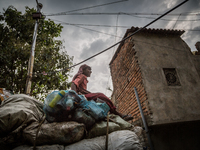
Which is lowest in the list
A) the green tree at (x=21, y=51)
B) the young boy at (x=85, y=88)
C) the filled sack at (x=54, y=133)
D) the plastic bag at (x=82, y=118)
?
the filled sack at (x=54, y=133)

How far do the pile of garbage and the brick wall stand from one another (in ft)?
9.33

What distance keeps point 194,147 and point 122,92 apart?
329cm

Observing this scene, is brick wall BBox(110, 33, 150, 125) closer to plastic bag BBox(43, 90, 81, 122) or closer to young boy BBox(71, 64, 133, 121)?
young boy BBox(71, 64, 133, 121)

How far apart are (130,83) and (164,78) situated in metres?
1.33

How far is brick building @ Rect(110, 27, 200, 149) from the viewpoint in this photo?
3.81 meters

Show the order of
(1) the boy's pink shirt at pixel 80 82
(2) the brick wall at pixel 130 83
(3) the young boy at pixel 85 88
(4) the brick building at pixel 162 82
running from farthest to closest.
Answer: (2) the brick wall at pixel 130 83 < (4) the brick building at pixel 162 82 < (1) the boy's pink shirt at pixel 80 82 < (3) the young boy at pixel 85 88

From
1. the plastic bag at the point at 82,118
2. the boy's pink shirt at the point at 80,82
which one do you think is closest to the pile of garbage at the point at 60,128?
the plastic bag at the point at 82,118

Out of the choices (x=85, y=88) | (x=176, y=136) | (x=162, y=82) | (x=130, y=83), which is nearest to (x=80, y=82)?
(x=85, y=88)

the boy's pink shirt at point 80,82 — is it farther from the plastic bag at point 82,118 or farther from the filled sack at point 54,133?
the filled sack at point 54,133

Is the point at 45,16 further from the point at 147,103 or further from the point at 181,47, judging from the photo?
the point at 181,47

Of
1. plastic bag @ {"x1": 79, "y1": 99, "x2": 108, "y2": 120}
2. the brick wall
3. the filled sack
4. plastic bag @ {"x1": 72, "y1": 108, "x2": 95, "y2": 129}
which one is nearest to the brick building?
the brick wall

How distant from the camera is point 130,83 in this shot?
505cm

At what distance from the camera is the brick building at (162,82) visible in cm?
381

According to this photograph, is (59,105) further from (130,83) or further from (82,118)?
(130,83)
